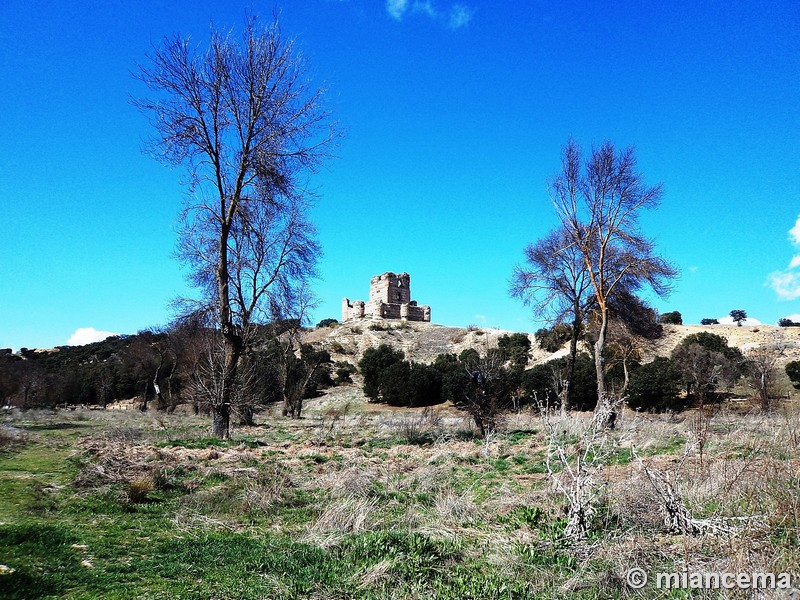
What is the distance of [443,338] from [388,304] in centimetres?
1700

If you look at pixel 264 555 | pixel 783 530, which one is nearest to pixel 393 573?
pixel 264 555

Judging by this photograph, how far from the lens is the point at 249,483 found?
7695 millimetres

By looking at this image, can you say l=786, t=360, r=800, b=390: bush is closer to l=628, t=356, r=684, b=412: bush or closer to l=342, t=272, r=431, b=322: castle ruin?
l=628, t=356, r=684, b=412: bush

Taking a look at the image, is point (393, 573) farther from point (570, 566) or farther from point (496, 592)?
point (570, 566)

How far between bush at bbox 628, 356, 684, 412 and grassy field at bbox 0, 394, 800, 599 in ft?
56.8

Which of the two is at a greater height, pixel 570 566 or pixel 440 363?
pixel 440 363

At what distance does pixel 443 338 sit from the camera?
5475 cm

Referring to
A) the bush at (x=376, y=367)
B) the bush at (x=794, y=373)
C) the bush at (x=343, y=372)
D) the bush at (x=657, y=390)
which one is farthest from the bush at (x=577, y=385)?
the bush at (x=343, y=372)

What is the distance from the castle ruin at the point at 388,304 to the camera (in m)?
69.9

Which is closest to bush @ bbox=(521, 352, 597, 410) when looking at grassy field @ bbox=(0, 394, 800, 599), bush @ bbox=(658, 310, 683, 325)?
grassy field @ bbox=(0, 394, 800, 599)

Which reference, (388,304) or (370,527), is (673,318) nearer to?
(388,304)

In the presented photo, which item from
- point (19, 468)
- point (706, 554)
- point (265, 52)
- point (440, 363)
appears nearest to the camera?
point (706, 554)

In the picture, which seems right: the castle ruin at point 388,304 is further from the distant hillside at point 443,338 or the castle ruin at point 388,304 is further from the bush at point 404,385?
the bush at point 404,385

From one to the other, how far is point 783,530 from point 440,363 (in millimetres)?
33618
